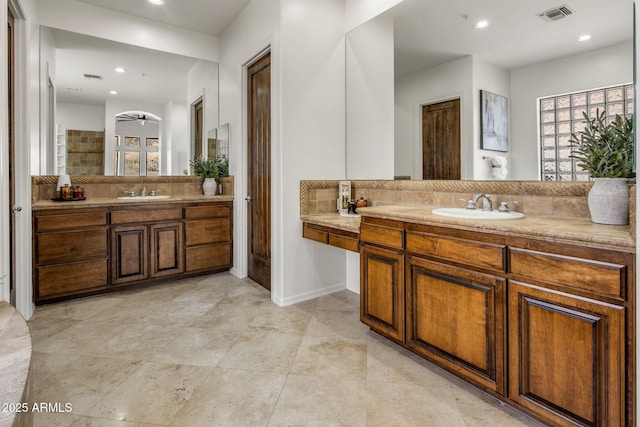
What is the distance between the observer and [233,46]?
12.3 ft

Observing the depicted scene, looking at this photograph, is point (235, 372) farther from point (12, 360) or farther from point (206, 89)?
point (206, 89)

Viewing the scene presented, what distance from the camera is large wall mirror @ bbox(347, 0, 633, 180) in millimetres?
1778

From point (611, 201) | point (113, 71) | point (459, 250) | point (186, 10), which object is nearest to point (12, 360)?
point (459, 250)

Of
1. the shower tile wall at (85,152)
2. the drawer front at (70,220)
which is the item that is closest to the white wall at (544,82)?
the drawer front at (70,220)

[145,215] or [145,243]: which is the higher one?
[145,215]

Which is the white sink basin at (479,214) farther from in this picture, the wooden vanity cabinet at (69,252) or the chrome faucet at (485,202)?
the wooden vanity cabinet at (69,252)

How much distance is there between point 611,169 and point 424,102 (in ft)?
4.43

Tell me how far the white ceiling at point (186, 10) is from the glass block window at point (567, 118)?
282 centimetres

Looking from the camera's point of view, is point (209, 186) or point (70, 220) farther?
point (209, 186)

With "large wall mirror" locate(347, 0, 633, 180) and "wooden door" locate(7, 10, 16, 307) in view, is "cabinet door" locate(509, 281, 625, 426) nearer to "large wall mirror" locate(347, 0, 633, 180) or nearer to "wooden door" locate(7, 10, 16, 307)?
"large wall mirror" locate(347, 0, 633, 180)

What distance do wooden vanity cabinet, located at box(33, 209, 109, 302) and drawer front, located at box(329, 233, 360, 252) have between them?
209 centimetres

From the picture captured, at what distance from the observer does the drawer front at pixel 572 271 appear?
1.22 metres

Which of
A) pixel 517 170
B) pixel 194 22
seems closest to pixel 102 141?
pixel 194 22

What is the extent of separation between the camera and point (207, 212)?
376 centimetres
